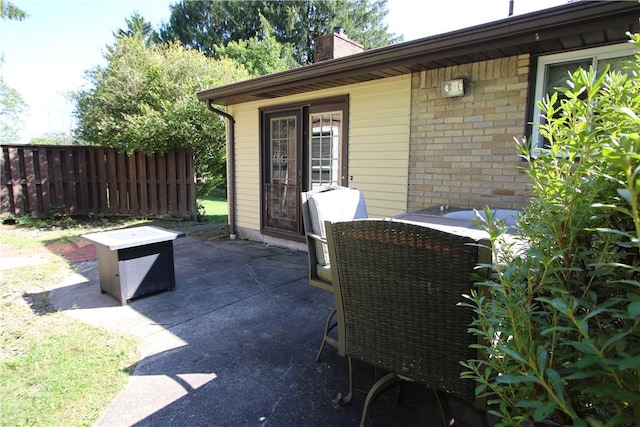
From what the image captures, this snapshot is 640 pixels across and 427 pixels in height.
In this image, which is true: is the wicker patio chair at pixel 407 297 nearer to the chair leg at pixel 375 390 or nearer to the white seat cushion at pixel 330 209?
the chair leg at pixel 375 390

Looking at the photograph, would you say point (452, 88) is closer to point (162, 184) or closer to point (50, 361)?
point (50, 361)

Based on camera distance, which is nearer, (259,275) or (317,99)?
(259,275)

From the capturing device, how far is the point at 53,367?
7.79 ft

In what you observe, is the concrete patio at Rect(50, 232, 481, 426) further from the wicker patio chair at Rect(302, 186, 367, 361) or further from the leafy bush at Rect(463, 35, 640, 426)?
the leafy bush at Rect(463, 35, 640, 426)

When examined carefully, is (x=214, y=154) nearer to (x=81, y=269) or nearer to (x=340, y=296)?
(x=81, y=269)

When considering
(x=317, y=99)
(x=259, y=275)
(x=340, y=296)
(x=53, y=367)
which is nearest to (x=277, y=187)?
(x=317, y=99)

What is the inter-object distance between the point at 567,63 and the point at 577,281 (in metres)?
3.46

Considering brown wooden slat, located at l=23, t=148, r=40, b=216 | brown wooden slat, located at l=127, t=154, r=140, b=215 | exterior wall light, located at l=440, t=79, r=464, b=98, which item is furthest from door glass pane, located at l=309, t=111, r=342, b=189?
brown wooden slat, located at l=23, t=148, r=40, b=216

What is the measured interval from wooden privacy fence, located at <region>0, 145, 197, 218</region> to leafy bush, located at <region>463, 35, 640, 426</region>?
8.19 metres

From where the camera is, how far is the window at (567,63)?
3.11 m

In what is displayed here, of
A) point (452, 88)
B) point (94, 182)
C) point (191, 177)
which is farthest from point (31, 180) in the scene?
point (452, 88)

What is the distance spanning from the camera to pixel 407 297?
4.58ft

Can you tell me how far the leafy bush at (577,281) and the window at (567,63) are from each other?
256 centimetres

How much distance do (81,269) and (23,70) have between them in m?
13.0
